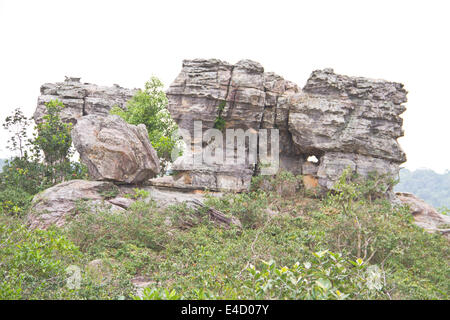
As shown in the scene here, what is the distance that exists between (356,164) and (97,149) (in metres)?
11.8

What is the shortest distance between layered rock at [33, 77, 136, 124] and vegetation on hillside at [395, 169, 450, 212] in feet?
151

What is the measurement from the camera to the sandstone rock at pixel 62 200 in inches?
397

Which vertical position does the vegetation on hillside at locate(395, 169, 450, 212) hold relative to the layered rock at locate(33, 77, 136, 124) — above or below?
below

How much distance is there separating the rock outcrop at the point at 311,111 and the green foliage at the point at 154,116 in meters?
5.25

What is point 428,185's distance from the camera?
210 ft

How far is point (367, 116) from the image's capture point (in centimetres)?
1734

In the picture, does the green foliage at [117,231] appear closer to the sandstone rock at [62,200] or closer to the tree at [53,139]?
the sandstone rock at [62,200]

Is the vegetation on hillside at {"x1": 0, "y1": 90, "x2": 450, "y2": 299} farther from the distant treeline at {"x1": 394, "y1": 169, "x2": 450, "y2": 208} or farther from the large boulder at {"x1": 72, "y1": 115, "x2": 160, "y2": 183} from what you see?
the distant treeline at {"x1": 394, "y1": 169, "x2": 450, "y2": 208}

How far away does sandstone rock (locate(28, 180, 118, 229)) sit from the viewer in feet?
33.1

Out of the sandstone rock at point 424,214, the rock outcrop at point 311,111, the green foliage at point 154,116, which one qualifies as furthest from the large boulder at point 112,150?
the sandstone rock at point 424,214

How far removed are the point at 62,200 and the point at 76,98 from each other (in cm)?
1353

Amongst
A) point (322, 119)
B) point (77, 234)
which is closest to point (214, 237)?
point (77, 234)

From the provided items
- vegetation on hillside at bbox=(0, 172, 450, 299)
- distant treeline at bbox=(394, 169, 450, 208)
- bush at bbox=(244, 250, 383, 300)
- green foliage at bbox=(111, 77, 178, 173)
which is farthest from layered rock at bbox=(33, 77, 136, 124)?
distant treeline at bbox=(394, 169, 450, 208)
